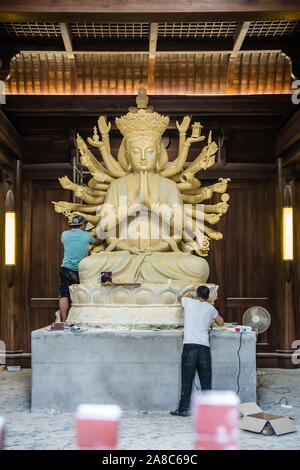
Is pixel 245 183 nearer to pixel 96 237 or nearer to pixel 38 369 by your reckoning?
pixel 96 237

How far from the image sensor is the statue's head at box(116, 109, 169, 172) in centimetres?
643

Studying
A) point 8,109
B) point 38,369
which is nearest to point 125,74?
point 8,109

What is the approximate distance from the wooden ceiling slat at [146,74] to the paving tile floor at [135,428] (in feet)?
11.0

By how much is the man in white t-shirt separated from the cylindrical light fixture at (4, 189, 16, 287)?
10.3 ft

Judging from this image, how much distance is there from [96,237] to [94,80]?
2.12 metres

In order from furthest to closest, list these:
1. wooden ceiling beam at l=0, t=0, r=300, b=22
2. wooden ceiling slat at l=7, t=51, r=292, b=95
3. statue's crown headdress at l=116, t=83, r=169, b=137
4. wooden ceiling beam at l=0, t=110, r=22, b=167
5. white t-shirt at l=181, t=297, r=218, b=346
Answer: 1. wooden ceiling slat at l=7, t=51, r=292, b=95
2. wooden ceiling beam at l=0, t=110, r=22, b=167
3. statue's crown headdress at l=116, t=83, r=169, b=137
4. white t-shirt at l=181, t=297, r=218, b=346
5. wooden ceiling beam at l=0, t=0, r=300, b=22

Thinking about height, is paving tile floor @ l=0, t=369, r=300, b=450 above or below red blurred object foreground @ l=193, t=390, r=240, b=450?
below

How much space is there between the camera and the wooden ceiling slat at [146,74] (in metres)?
7.46

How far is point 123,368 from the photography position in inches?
204

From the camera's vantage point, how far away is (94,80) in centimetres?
755

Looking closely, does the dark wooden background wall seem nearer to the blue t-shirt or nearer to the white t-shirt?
the blue t-shirt

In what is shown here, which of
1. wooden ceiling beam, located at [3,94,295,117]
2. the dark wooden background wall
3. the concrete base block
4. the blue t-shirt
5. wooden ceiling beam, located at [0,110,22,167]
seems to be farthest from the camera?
the dark wooden background wall

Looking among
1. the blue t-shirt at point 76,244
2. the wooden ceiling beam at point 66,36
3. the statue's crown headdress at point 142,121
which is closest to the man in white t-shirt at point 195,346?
the blue t-shirt at point 76,244

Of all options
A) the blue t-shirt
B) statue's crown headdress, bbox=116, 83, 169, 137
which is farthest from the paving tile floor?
statue's crown headdress, bbox=116, 83, 169, 137
